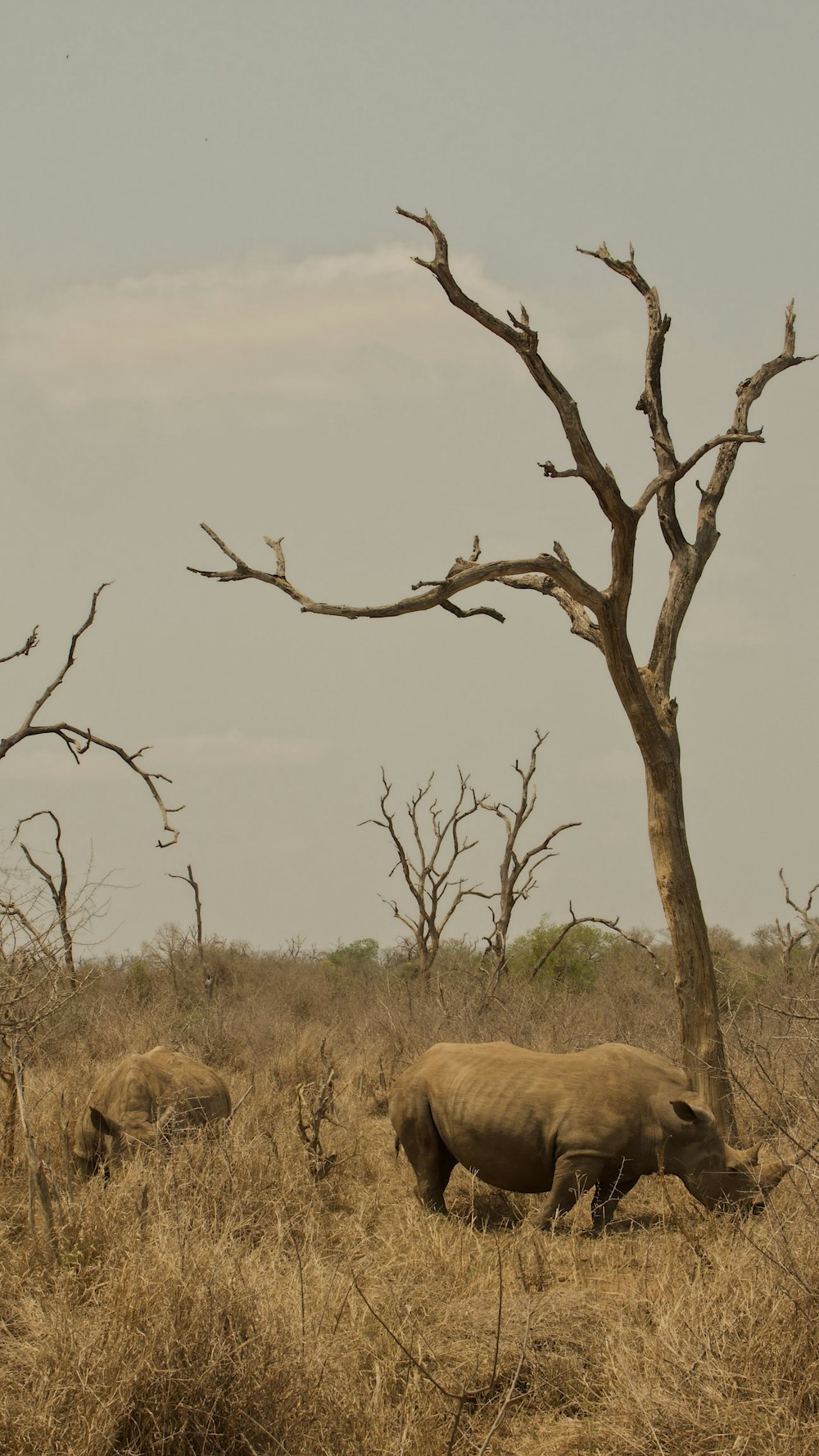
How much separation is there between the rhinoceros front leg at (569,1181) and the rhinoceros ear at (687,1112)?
664mm

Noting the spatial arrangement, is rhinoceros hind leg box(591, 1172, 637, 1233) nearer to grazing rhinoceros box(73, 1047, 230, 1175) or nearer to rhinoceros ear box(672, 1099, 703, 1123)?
rhinoceros ear box(672, 1099, 703, 1123)

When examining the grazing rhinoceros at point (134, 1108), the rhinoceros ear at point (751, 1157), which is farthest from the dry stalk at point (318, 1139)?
the rhinoceros ear at point (751, 1157)

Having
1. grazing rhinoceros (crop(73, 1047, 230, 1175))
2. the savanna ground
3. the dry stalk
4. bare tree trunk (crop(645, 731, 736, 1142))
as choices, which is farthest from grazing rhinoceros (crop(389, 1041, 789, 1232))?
grazing rhinoceros (crop(73, 1047, 230, 1175))

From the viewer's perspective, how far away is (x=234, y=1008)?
23.0 meters

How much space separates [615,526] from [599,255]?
3259 mm

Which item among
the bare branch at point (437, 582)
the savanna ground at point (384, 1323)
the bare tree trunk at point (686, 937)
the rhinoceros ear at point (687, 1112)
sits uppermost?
the bare branch at point (437, 582)

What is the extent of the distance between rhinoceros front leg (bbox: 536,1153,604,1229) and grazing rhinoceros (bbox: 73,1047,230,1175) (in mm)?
2724

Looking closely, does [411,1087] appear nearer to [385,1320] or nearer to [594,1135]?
[594,1135]

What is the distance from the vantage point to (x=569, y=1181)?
28.4 feet

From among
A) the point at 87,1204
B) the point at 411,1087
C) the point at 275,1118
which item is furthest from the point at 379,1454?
the point at 275,1118

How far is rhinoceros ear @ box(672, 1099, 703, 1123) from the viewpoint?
28.0 ft

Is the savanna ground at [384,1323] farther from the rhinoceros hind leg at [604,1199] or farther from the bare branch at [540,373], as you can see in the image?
the bare branch at [540,373]

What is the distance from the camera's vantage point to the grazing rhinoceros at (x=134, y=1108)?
9.21 m

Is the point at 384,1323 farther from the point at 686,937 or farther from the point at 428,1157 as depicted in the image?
the point at 686,937
